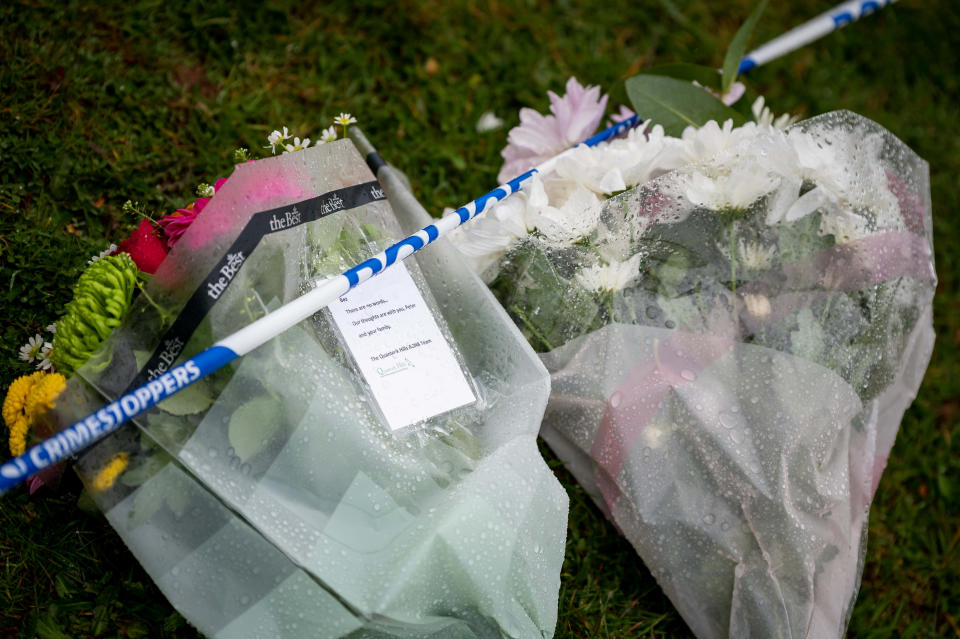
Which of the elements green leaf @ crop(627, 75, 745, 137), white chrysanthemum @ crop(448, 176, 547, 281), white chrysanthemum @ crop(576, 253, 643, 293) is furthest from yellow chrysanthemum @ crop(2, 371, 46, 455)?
green leaf @ crop(627, 75, 745, 137)

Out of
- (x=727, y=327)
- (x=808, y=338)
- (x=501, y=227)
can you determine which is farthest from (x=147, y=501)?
(x=808, y=338)

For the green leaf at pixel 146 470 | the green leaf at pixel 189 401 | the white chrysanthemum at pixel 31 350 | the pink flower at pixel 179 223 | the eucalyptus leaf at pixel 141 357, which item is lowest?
the green leaf at pixel 146 470

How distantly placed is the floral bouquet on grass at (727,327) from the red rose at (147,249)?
0.50 meters

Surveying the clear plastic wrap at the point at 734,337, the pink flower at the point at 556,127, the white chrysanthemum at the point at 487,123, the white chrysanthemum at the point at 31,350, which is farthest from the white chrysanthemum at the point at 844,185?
the white chrysanthemum at the point at 31,350

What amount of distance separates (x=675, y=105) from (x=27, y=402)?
126 cm

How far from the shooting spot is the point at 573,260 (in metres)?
1.20

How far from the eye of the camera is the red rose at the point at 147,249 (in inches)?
42.4

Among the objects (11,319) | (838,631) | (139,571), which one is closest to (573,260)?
(838,631)

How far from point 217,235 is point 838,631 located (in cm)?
125

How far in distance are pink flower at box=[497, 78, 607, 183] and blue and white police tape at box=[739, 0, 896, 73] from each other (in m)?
0.64

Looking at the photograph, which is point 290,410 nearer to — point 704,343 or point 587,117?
point 704,343

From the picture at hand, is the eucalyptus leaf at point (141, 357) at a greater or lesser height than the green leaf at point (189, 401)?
greater

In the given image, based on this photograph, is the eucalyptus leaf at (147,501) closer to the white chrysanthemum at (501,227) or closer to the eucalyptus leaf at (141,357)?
the eucalyptus leaf at (141,357)

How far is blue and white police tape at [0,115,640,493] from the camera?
0.81 metres
